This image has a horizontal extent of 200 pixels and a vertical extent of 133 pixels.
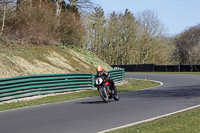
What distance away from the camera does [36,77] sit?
1609 centimetres

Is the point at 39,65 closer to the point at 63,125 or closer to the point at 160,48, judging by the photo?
the point at 63,125

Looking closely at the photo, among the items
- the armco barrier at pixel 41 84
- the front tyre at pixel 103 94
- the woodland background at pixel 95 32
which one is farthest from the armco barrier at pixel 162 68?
the front tyre at pixel 103 94

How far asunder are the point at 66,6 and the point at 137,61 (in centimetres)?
3387

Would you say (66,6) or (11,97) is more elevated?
(66,6)

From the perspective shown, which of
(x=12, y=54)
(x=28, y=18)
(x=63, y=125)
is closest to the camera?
(x=63, y=125)

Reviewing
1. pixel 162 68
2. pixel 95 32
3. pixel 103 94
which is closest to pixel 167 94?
pixel 103 94

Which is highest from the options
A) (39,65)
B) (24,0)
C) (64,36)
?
(24,0)

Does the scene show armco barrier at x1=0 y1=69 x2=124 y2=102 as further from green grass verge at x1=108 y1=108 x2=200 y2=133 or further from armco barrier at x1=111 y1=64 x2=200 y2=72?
armco barrier at x1=111 y1=64 x2=200 y2=72

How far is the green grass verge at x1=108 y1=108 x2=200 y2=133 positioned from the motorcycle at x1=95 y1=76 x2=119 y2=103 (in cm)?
431

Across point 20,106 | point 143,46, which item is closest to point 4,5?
point 20,106

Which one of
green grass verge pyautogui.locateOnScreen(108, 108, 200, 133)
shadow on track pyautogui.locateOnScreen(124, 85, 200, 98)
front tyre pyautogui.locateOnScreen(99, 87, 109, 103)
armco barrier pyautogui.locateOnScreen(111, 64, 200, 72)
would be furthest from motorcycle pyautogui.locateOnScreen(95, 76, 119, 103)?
armco barrier pyautogui.locateOnScreen(111, 64, 200, 72)

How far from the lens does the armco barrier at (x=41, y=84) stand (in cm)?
1433

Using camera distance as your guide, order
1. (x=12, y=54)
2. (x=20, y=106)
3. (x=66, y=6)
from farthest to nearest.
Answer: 1. (x=66, y=6)
2. (x=12, y=54)
3. (x=20, y=106)

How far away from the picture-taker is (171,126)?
7.23 meters
